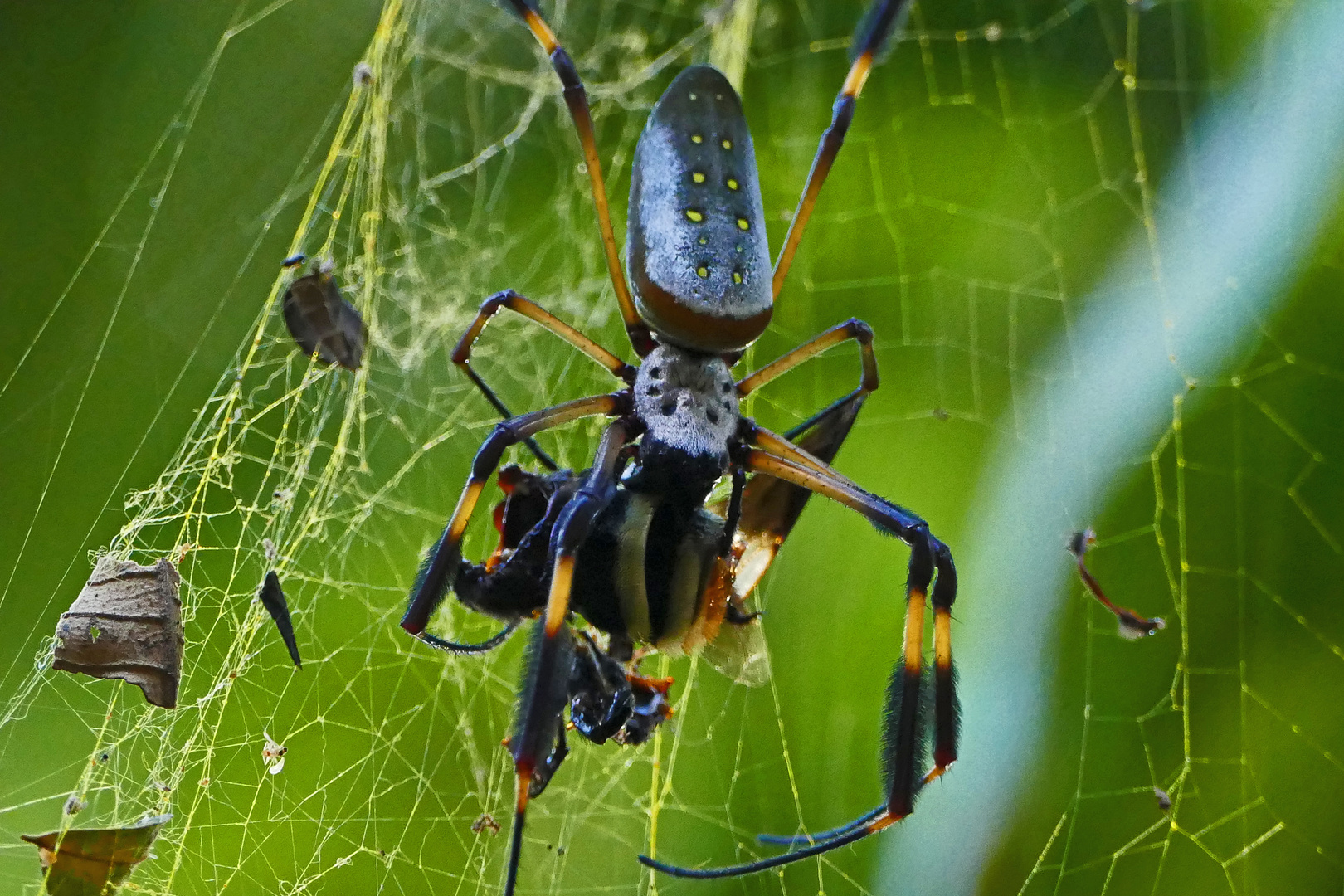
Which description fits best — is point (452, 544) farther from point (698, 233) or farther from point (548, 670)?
point (698, 233)

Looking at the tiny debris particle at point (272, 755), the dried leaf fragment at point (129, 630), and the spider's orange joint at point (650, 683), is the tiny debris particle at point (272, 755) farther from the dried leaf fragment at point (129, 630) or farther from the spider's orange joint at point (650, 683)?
the spider's orange joint at point (650, 683)

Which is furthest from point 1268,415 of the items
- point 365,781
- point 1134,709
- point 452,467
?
point 365,781

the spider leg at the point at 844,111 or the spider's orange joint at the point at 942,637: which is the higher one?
the spider leg at the point at 844,111

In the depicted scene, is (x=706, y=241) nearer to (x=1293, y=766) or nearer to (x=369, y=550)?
(x=369, y=550)

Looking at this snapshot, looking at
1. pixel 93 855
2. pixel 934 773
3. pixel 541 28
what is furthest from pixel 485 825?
pixel 541 28

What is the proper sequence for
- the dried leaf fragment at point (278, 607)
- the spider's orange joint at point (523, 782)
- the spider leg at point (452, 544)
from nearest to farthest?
the spider's orange joint at point (523, 782) → the spider leg at point (452, 544) → the dried leaf fragment at point (278, 607)

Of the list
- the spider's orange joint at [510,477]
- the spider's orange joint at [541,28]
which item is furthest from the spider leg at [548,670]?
the spider's orange joint at [541,28]

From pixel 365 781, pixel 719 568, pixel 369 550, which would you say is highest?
pixel 719 568
